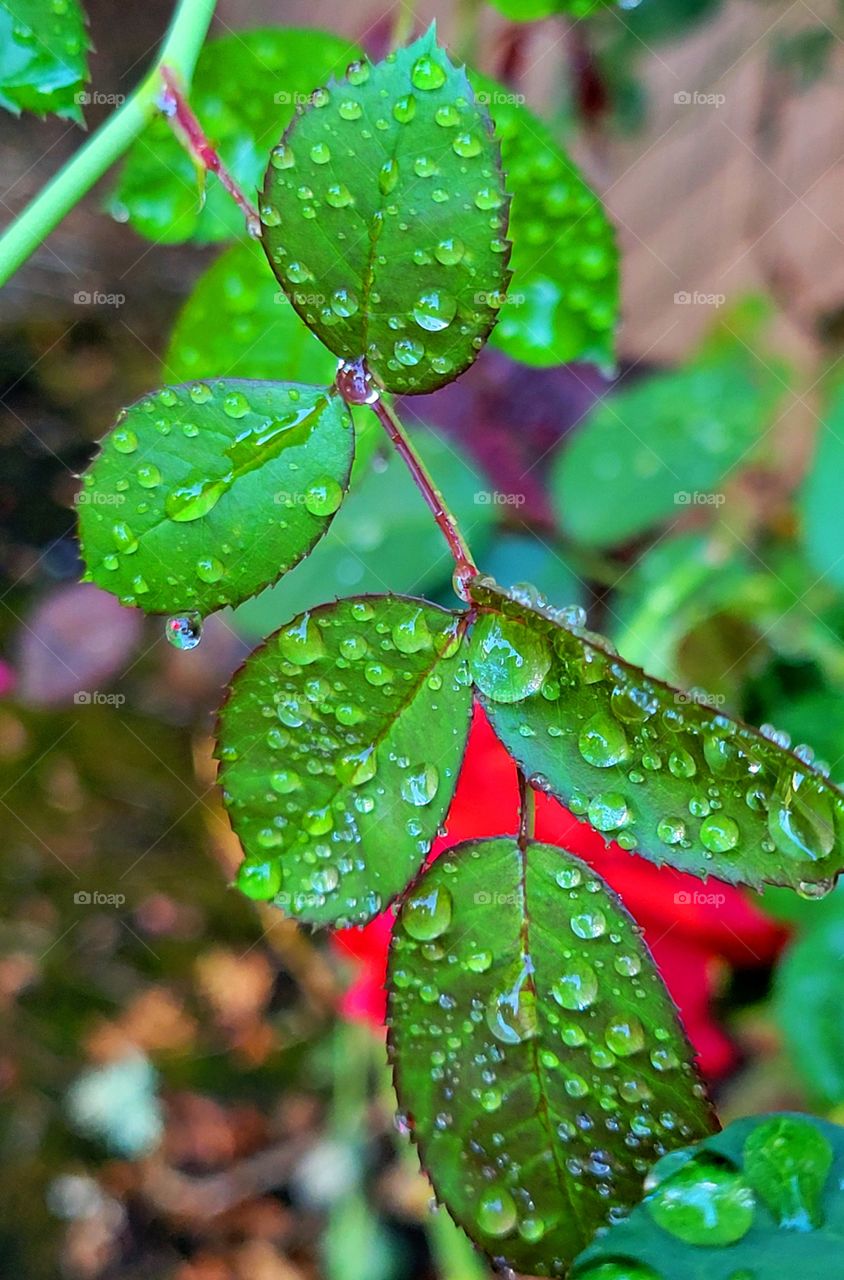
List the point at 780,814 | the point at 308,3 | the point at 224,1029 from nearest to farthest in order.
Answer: the point at 780,814 → the point at 224,1029 → the point at 308,3

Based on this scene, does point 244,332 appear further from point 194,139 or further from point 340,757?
point 340,757

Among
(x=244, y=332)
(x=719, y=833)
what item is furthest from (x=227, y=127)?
(x=719, y=833)

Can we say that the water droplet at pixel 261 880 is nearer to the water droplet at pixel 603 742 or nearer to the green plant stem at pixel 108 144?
the water droplet at pixel 603 742

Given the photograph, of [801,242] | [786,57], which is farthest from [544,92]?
[801,242]

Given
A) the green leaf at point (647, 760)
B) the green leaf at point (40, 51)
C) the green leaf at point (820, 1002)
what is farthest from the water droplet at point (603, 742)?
the green leaf at point (820, 1002)

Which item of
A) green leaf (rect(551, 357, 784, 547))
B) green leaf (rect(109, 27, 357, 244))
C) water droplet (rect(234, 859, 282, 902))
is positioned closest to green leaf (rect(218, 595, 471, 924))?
water droplet (rect(234, 859, 282, 902))

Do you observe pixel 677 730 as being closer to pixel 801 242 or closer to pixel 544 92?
pixel 544 92

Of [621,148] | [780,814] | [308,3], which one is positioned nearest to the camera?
Result: [780,814]
